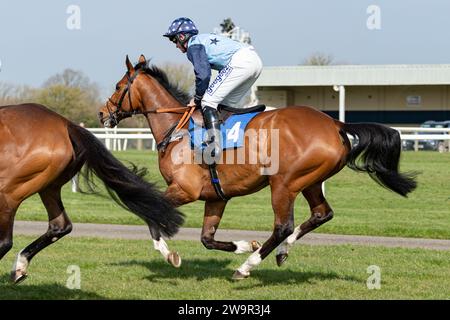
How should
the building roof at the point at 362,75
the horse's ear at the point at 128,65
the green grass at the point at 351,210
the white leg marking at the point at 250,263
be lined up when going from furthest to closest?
the building roof at the point at 362,75, the green grass at the point at 351,210, the horse's ear at the point at 128,65, the white leg marking at the point at 250,263

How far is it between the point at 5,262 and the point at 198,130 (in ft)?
8.35

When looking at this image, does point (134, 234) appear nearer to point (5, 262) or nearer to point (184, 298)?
point (5, 262)

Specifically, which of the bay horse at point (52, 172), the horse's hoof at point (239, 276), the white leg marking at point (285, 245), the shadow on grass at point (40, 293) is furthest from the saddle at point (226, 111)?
the shadow on grass at point (40, 293)

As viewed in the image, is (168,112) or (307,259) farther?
(307,259)

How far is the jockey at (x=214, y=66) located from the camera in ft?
23.6

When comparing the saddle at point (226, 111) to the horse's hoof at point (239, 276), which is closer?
the horse's hoof at point (239, 276)

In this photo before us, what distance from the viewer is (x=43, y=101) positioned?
1457 inches

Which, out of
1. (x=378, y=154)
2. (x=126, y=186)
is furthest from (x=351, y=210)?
(x=126, y=186)

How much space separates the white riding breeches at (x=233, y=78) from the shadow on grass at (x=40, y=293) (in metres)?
2.11

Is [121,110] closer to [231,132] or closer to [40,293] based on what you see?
[231,132]

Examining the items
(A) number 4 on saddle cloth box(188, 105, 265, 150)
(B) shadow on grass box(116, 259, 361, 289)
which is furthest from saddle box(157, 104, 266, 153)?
(B) shadow on grass box(116, 259, 361, 289)

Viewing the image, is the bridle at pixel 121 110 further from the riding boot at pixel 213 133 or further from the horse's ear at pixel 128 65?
the riding boot at pixel 213 133

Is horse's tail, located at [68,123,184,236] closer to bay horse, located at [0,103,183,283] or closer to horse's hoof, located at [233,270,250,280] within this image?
bay horse, located at [0,103,183,283]
